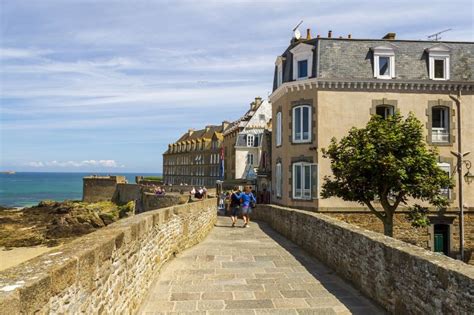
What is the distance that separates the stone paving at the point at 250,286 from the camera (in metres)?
6.86

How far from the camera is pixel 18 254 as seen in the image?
27.6m

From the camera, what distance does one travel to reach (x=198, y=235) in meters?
14.0

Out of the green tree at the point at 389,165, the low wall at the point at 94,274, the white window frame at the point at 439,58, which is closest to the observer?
the low wall at the point at 94,274

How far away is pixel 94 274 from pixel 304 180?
19053mm

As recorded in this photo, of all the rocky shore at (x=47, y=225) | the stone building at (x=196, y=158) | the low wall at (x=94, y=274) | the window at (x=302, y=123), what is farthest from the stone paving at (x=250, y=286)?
the stone building at (x=196, y=158)

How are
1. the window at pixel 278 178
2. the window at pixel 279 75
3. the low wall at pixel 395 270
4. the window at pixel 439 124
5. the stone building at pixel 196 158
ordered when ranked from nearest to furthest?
the low wall at pixel 395 270
the window at pixel 439 124
the window at pixel 279 75
the window at pixel 278 178
the stone building at pixel 196 158

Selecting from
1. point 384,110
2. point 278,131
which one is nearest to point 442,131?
point 384,110

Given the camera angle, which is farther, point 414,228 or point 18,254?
point 18,254

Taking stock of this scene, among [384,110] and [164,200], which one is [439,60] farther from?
A: [164,200]

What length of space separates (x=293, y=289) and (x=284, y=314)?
1534 mm

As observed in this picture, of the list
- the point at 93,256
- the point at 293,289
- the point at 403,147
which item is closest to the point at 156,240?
the point at 293,289

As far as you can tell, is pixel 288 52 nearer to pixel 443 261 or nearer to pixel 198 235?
pixel 198 235

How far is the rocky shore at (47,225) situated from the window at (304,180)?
19.5 m

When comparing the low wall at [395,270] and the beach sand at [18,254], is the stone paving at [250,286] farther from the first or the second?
the beach sand at [18,254]
